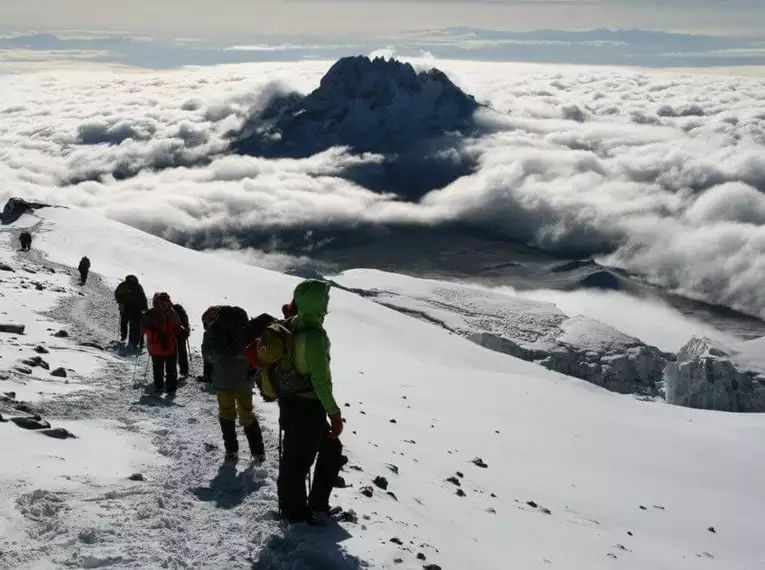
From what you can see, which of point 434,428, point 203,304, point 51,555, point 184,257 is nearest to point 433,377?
point 434,428

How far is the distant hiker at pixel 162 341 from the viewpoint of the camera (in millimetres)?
13500

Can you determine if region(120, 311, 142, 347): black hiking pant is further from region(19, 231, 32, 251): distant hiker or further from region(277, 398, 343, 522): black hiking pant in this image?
region(19, 231, 32, 251): distant hiker

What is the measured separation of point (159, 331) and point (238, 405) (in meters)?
4.59

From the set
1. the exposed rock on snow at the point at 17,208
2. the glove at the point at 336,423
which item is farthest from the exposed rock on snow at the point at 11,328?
the exposed rock on snow at the point at 17,208

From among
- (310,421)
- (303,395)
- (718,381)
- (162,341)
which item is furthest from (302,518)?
(718,381)

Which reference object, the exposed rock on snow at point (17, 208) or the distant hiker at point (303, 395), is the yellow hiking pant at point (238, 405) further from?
the exposed rock on snow at point (17, 208)

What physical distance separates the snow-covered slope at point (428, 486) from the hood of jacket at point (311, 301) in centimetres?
221

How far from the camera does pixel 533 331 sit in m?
94.6

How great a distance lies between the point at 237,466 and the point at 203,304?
74.6 ft

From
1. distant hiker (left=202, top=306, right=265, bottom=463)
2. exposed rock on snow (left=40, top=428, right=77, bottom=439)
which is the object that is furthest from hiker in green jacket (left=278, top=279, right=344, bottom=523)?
exposed rock on snow (left=40, top=428, right=77, bottom=439)

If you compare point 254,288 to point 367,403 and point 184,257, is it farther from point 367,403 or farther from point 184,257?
point 367,403

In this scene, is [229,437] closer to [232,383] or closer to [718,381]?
[232,383]

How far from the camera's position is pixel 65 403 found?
1159 cm

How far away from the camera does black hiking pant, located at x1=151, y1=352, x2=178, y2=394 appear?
530 inches
